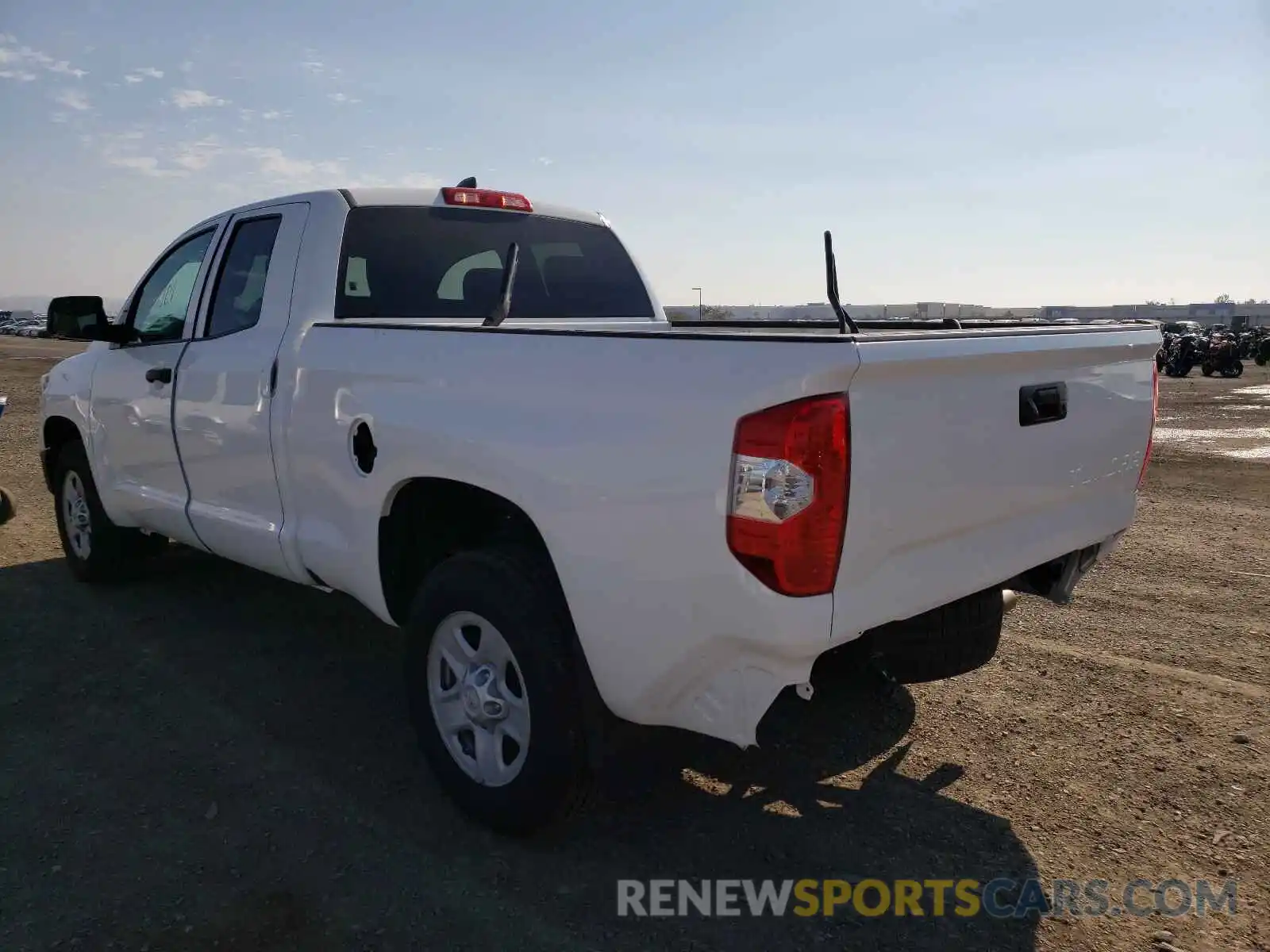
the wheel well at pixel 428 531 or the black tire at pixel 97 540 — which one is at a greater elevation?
the wheel well at pixel 428 531

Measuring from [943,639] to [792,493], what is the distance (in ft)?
3.27

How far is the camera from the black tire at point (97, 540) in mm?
5527

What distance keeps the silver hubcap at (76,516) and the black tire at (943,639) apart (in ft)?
15.3

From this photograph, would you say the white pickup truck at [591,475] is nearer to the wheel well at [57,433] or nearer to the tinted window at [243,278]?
the tinted window at [243,278]

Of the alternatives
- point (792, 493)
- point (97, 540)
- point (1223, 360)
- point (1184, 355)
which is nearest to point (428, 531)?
point (792, 493)

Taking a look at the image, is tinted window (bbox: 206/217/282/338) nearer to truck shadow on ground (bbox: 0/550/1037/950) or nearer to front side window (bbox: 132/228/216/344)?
front side window (bbox: 132/228/216/344)

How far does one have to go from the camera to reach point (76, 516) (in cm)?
581

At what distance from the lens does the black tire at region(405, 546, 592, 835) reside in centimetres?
279

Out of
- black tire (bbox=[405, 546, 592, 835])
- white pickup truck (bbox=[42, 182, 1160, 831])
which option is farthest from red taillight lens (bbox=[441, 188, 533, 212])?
black tire (bbox=[405, 546, 592, 835])

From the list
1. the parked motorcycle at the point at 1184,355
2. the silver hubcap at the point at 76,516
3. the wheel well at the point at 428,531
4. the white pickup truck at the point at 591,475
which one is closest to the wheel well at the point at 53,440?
the silver hubcap at the point at 76,516

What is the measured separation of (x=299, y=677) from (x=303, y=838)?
1423mm

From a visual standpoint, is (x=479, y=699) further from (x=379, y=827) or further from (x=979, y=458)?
(x=979, y=458)

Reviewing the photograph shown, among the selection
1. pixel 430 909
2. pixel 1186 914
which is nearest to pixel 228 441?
pixel 430 909

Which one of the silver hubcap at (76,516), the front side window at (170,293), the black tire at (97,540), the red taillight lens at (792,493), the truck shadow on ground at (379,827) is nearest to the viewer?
the red taillight lens at (792,493)
